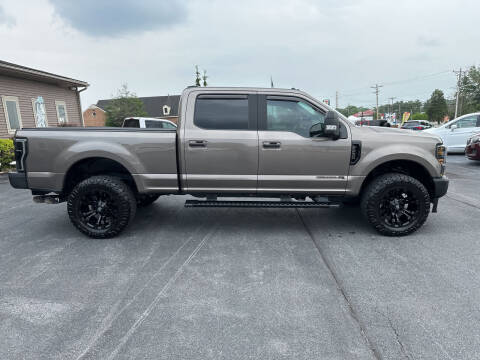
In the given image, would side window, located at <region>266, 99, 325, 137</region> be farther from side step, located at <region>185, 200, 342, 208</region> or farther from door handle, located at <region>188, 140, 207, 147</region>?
side step, located at <region>185, 200, 342, 208</region>

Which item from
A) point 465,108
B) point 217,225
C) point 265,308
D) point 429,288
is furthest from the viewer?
point 465,108

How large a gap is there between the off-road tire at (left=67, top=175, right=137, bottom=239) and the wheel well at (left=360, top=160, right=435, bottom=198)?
3.25m

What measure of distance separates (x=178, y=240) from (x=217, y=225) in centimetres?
77

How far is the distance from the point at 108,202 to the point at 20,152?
1.27m

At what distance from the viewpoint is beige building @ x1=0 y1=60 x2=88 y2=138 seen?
12.4 meters

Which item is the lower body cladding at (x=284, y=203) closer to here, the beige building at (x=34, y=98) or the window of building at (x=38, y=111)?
the beige building at (x=34, y=98)

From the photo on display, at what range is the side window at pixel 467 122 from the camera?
1104 centimetres

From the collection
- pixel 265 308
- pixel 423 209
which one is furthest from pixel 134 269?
pixel 423 209

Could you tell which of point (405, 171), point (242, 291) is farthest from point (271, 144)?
point (405, 171)

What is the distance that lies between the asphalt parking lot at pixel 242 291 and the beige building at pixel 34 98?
10830 millimetres

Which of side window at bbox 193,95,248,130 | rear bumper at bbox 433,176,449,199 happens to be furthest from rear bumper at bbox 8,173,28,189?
rear bumper at bbox 433,176,449,199

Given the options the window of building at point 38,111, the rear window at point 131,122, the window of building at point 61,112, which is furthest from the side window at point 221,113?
the window of building at point 61,112

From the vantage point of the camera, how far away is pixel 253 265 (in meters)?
3.24

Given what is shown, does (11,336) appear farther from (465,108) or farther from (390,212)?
(465,108)
